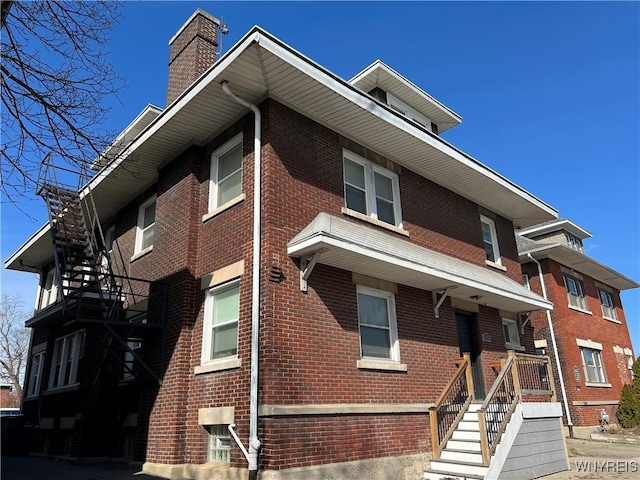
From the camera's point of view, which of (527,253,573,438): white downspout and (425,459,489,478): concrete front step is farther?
(527,253,573,438): white downspout

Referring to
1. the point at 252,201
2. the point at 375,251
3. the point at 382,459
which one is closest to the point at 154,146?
the point at 252,201

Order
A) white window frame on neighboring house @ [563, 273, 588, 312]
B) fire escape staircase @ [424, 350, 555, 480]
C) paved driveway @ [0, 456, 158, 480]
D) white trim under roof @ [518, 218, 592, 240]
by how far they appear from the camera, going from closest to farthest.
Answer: fire escape staircase @ [424, 350, 555, 480] → paved driveway @ [0, 456, 158, 480] → white window frame on neighboring house @ [563, 273, 588, 312] → white trim under roof @ [518, 218, 592, 240]

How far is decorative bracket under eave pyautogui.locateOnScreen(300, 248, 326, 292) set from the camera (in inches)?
360

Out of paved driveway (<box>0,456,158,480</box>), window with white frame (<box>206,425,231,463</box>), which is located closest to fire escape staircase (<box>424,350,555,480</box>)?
window with white frame (<box>206,425,231,463</box>)

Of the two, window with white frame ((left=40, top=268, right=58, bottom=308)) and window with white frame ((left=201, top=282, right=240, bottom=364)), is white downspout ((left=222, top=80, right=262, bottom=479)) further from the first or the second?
window with white frame ((left=40, top=268, right=58, bottom=308))

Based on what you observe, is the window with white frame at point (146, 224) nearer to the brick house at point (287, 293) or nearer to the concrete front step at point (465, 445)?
the brick house at point (287, 293)

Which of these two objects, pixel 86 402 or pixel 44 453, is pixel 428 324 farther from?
pixel 44 453

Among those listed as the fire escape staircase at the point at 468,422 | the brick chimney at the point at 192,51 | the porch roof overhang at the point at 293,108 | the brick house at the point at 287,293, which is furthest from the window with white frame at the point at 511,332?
the brick chimney at the point at 192,51

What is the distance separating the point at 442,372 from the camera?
1159 centimetres

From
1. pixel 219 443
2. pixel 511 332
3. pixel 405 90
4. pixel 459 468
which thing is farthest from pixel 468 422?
pixel 405 90

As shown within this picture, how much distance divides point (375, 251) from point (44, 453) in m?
13.1

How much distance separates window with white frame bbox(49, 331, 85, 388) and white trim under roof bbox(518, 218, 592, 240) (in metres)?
21.0

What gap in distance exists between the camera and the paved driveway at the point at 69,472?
31.3 feet

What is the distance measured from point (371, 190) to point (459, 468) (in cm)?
626
